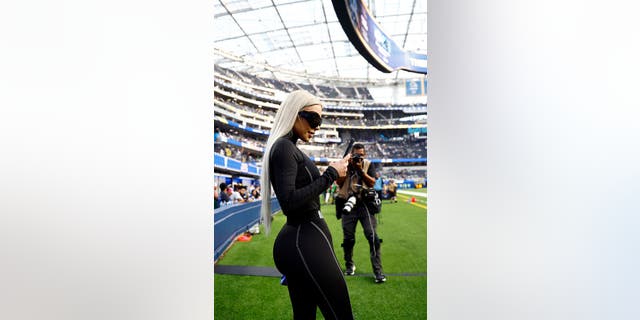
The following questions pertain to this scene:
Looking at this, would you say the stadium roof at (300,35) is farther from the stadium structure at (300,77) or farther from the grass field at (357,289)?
the grass field at (357,289)

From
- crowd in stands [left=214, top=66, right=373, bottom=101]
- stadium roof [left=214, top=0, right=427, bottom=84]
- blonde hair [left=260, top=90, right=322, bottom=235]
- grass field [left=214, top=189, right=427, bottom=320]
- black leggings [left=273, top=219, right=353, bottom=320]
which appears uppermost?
stadium roof [left=214, top=0, right=427, bottom=84]

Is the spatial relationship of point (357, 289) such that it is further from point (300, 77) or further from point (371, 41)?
point (300, 77)

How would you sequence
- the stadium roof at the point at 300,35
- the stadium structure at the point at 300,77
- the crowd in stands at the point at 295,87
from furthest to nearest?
1. the crowd in stands at the point at 295,87
2. the stadium structure at the point at 300,77
3. the stadium roof at the point at 300,35

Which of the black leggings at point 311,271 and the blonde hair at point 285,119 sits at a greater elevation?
the blonde hair at point 285,119

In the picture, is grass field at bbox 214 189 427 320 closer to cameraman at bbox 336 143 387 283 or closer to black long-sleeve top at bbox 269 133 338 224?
cameraman at bbox 336 143 387 283

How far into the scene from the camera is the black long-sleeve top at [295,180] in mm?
1195

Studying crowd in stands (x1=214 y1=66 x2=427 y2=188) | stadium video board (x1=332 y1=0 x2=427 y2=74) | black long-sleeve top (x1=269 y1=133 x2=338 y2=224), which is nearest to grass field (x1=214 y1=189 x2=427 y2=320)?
black long-sleeve top (x1=269 y1=133 x2=338 y2=224)

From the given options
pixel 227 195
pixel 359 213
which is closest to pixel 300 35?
pixel 227 195

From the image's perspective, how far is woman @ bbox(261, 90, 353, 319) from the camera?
3.96ft

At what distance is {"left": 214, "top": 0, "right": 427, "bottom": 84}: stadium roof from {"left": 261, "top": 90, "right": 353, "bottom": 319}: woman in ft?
30.9

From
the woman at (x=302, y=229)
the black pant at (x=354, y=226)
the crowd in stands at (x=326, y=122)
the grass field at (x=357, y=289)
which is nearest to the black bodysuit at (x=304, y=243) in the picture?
the woman at (x=302, y=229)
